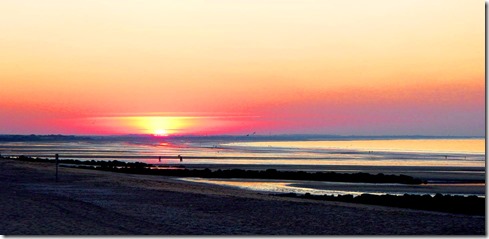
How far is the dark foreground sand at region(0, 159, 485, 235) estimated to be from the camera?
717 inches

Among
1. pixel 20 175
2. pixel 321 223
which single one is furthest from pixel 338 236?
pixel 20 175

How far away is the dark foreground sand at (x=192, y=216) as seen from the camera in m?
18.2

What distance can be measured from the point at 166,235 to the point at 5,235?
3.85m

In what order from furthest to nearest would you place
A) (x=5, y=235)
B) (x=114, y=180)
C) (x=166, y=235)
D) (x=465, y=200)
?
(x=114, y=180) → (x=465, y=200) → (x=166, y=235) → (x=5, y=235)

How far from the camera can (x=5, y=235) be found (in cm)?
1584

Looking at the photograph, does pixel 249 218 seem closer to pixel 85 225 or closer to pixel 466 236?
pixel 85 225

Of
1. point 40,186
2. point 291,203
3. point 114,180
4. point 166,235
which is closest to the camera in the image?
point 166,235

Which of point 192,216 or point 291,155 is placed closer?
point 192,216

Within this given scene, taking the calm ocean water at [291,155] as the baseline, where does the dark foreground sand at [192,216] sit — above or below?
below

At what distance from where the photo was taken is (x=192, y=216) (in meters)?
21.7

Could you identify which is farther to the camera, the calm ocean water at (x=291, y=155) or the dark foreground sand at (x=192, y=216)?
the calm ocean water at (x=291, y=155)

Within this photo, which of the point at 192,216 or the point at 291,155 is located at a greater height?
the point at 291,155

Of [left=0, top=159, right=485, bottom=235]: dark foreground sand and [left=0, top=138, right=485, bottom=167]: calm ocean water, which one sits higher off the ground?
[left=0, top=138, right=485, bottom=167]: calm ocean water

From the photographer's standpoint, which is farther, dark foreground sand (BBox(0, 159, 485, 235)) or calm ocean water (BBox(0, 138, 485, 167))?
calm ocean water (BBox(0, 138, 485, 167))
